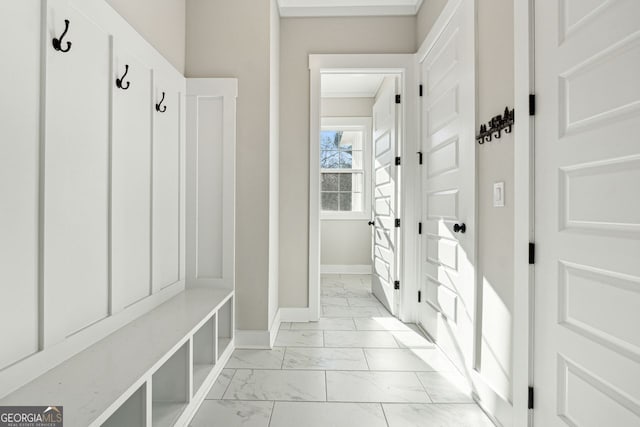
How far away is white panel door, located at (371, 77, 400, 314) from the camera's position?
10.2 ft

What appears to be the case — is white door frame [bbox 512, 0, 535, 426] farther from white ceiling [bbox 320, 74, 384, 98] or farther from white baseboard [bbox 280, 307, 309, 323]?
white ceiling [bbox 320, 74, 384, 98]

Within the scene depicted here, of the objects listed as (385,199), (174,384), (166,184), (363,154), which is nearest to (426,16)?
(385,199)

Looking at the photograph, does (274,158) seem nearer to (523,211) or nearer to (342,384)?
(342,384)

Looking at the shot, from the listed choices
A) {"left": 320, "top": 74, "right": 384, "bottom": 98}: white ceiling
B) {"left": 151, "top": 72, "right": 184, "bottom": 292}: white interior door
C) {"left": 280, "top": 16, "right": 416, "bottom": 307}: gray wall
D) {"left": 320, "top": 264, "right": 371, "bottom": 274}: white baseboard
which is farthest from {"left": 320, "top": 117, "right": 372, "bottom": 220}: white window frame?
{"left": 151, "top": 72, "right": 184, "bottom": 292}: white interior door

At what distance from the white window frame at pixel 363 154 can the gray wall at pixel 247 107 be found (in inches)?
112

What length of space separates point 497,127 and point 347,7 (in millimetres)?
2056

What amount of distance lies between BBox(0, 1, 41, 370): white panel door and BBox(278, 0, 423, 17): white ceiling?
2299 mm

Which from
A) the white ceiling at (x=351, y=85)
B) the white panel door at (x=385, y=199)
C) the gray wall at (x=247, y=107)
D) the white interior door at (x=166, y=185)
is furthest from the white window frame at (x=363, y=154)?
the white interior door at (x=166, y=185)

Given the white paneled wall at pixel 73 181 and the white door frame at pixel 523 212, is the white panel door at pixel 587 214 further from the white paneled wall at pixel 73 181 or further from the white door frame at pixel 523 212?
the white paneled wall at pixel 73 181

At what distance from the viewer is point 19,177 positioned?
3.28 feet

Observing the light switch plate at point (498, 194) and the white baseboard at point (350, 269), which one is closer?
the light switch plate at point (498, 194)

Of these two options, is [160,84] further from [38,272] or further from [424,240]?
[424,240]

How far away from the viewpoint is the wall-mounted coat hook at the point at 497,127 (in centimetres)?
149

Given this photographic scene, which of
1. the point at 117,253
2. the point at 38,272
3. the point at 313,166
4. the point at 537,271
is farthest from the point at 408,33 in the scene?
the point at 38,272
